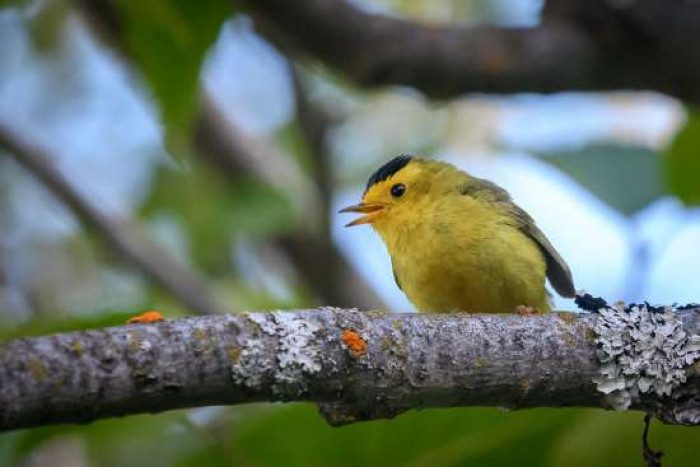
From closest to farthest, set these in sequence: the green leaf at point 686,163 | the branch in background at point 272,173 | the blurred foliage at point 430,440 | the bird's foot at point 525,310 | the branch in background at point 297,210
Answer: the blurred foliage at point 430,440, the bird's foot at point 525,310, the green leaf at point 686,163, the branch in background at point 272,173, the branch in background at point 297,210

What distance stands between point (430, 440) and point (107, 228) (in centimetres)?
300

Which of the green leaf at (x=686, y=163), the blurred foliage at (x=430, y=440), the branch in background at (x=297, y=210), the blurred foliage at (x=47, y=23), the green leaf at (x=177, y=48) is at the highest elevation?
the green leaf at (x=177, y=48)

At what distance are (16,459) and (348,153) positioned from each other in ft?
17.8

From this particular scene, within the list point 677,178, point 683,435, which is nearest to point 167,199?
point 677,178

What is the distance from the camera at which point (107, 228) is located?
18.5 ft

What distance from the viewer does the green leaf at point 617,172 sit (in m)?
4.43

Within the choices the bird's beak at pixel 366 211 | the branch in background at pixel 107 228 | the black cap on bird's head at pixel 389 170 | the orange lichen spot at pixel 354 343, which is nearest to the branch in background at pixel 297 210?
the branch in background at pixel 107 228

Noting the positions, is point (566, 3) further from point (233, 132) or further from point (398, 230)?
point (233, 132)

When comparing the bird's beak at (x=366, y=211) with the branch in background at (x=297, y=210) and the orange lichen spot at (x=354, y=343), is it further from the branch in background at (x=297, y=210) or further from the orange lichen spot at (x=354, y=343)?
the orange lichen spot at (x=354, y=343)

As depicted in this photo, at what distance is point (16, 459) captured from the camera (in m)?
3.01

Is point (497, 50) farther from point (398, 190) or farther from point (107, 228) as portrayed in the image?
point (107, 228)

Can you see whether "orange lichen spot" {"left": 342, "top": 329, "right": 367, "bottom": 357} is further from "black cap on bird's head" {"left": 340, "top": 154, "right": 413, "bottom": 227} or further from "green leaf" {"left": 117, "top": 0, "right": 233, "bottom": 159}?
"black cap on bird's head" {"left": 340, "top": 154, "right": 413, "bottom": 227}

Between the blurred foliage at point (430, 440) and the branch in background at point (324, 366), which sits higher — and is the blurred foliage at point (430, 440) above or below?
below

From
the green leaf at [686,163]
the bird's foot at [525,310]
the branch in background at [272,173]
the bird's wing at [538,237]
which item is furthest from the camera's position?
the branch in background at [272,173]
